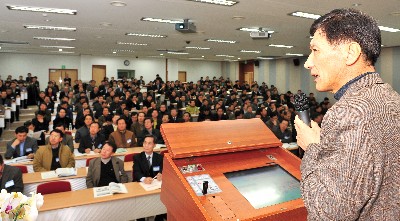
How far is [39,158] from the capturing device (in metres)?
5.34

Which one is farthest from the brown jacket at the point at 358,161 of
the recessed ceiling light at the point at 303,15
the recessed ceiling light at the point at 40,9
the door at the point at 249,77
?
the door at the point at 249,77

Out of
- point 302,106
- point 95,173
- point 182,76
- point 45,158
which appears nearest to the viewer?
point 302,106

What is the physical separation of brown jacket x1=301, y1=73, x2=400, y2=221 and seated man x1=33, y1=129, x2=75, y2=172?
539cm

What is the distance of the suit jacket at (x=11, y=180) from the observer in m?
4.04

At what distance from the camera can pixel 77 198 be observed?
3.77m

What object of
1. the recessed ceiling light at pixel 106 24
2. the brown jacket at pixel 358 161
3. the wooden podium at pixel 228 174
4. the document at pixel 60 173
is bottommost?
the document at pixel 60 173

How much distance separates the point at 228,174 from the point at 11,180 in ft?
12.1

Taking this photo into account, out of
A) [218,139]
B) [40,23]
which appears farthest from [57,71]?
[218,139]

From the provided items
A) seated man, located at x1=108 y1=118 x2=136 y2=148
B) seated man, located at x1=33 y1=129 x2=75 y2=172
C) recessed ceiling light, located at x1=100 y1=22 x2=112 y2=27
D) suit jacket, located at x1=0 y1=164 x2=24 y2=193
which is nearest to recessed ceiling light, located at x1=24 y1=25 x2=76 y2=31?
recessed ceiling light, located at x1=100 y1=22 x2=112 y2=27

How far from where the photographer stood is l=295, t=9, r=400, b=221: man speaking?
0.73 meters

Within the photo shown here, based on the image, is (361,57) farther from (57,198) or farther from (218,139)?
(57,198)

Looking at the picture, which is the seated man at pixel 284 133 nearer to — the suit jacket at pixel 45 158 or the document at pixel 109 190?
the document at pixel 109 190

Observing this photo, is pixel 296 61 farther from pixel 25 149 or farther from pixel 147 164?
pixel 25 149

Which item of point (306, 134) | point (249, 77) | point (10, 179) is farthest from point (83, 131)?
point (249, 77)
